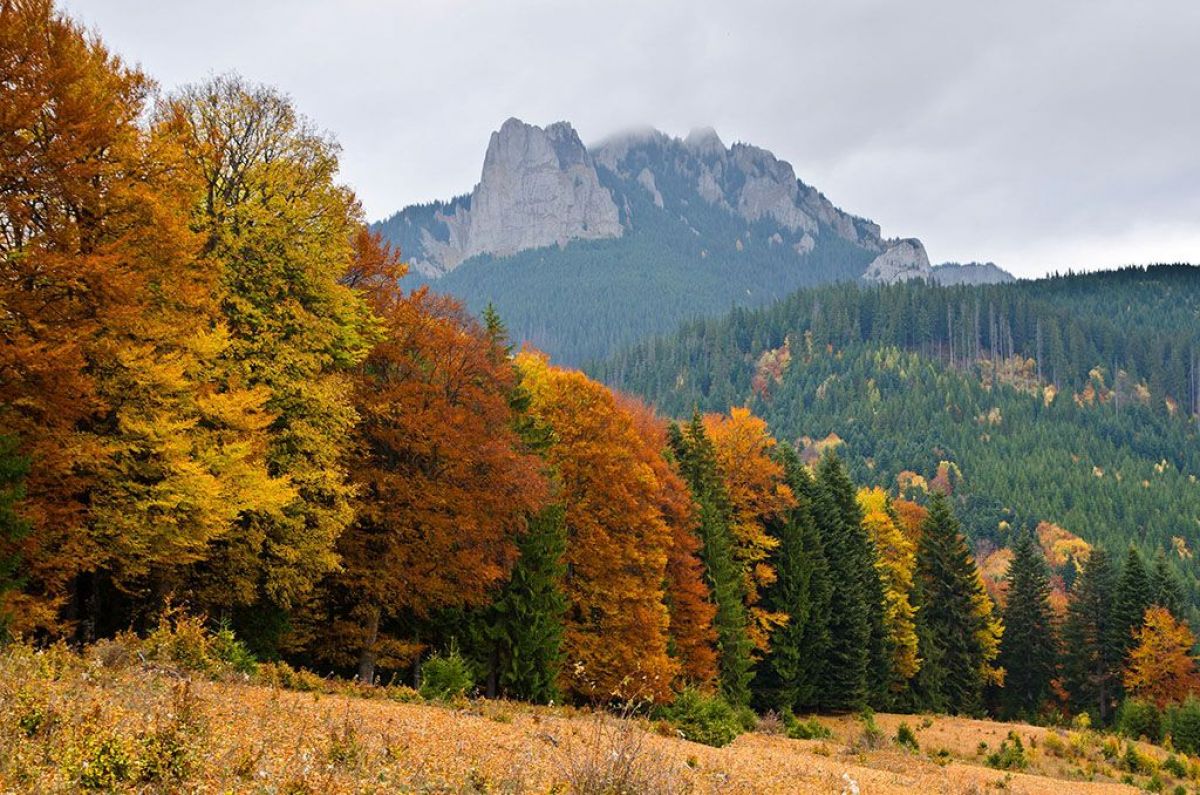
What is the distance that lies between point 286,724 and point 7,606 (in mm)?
6264

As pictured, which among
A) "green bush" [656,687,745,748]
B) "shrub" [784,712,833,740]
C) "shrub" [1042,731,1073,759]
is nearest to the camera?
"green bush" [656,687,745,748]

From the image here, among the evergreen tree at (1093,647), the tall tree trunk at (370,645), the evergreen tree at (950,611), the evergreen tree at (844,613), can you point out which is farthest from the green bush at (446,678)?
the evergreen tree at (1093,647)

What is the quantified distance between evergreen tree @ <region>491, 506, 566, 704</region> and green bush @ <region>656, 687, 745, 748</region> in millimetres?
5763

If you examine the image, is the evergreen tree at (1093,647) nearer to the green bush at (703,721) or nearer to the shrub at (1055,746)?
the shrub at (1055,746)

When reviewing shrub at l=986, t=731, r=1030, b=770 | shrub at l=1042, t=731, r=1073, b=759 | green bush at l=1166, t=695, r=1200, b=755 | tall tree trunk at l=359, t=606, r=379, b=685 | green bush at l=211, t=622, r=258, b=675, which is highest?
green bush at l=211, t=622, r=258, b=675

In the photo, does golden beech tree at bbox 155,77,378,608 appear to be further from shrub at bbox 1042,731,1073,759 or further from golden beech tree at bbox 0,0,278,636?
shrub at bbox 1042,731,1073,759

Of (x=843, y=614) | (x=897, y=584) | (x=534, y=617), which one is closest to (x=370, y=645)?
(x=534, y=617)

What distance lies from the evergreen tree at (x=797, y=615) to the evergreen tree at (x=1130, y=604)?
3161cm

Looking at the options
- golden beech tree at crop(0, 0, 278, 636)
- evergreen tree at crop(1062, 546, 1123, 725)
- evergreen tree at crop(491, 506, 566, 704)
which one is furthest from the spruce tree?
golden beech tree at crop(0, 0, 278, 636)

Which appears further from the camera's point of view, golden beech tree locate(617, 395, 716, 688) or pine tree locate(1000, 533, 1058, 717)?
pine tree locate(1000, 533, 1058, 717)

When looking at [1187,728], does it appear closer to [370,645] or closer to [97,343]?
[370,645]

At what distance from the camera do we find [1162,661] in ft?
191

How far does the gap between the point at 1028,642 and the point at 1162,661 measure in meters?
9.09

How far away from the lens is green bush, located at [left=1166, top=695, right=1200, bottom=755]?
4294 centimetres
